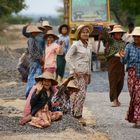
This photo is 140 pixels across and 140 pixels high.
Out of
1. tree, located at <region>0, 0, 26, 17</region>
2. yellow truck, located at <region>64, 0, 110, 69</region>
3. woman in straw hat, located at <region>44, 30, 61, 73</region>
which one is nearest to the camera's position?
woman in straw hat, located at <region>44, 30, 61, 73</region>

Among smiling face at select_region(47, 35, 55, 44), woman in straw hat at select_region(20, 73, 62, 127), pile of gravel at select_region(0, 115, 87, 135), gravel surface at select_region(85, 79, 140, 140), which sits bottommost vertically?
gravel surface at select_region(85, 79, 140, 140)

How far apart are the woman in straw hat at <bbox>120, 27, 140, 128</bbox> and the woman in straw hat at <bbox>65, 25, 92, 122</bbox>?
0.72 m

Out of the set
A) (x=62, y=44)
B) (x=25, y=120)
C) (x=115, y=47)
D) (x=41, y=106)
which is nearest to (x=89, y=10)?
(x=62, y=44)

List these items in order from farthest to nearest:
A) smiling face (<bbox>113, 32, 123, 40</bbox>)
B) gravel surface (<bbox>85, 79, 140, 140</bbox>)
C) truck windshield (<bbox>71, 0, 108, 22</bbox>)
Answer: truck windshield (<bbox>71, 0, 108, 22</bbox>), smiling face (<bbox>113, 32, 123, 40</bbox>), gravel surface (<bbox>85, 79, 140, 140</bbox>)

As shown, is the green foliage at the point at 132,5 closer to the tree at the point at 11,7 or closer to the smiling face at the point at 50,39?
the tree at the point at 11,7

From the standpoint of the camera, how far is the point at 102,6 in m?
26.2

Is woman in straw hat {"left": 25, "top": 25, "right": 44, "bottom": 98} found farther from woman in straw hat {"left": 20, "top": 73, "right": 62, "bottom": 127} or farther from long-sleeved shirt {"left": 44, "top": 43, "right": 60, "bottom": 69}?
woman in straw hat {"left": 20, "top": 73, "right": 62, "bottom": 127}

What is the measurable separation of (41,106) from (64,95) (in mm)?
981

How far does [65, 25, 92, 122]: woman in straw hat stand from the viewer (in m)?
11.2

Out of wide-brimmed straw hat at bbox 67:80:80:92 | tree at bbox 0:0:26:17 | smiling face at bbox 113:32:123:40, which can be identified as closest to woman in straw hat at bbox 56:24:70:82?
smiling face at bbox 113:32:123:40

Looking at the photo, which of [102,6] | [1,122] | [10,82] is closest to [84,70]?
[1,122]

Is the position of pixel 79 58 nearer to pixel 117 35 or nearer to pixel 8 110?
pixel 8 110

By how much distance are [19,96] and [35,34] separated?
3.09 m

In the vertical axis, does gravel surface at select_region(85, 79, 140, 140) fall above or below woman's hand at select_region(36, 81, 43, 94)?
below
